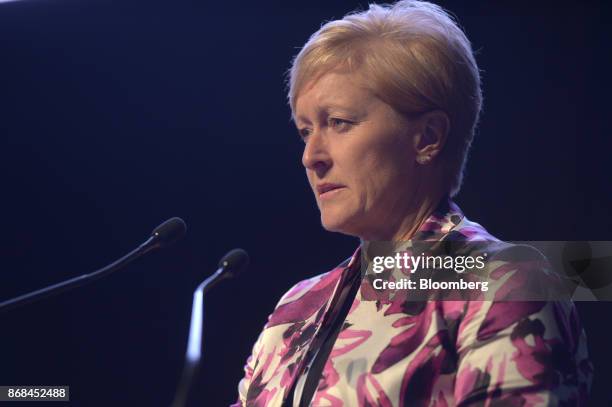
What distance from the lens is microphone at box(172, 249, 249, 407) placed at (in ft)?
3.75

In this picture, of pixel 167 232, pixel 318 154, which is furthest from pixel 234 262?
pixel 318 154

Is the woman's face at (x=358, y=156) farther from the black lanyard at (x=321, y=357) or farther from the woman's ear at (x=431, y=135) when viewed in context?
the black lanyard at (x=321, y=357)

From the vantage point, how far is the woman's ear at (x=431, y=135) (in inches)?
59.9

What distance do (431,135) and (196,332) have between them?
1.99 ft

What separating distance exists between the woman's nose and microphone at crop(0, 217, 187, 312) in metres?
0.30

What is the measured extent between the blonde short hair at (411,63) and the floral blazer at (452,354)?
0.66 feet

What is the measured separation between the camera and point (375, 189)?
4.98ft

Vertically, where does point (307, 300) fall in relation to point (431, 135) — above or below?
below

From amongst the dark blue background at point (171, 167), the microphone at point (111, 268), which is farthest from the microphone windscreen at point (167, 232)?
the dark blue background at point (171, 167)

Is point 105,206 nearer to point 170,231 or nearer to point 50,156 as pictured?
point 50,156

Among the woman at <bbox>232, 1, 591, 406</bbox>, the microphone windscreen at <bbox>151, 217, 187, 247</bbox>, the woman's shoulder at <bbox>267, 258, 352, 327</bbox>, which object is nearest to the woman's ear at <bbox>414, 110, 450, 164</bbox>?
the woman at <bbox>232, 1, 591, 406</bbox>

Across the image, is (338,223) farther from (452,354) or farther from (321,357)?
(452,354)

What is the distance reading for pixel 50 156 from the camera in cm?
268

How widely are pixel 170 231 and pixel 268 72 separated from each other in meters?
0.98
